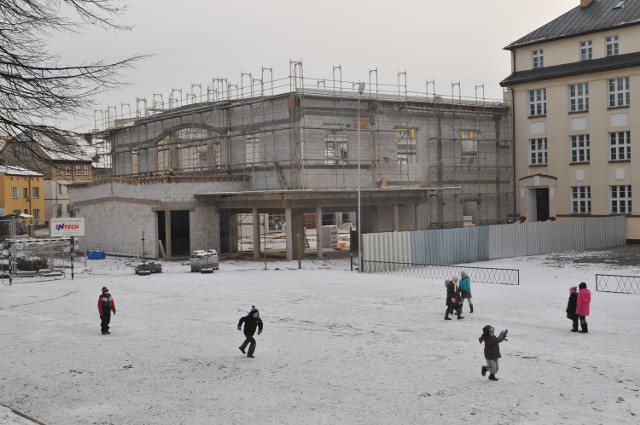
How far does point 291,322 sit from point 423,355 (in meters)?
5.63

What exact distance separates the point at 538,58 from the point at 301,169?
64.7 ft

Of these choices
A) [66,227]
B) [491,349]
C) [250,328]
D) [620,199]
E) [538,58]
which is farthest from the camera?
[538,58]

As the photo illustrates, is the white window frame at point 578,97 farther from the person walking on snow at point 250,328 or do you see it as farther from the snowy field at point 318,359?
the person walking on snow at point 250,328

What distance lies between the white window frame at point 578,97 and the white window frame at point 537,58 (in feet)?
9.87

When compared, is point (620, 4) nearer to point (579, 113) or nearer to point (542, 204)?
point (579, 113)

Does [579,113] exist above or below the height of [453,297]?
above

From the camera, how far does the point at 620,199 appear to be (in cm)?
4669

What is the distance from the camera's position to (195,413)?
517 inches

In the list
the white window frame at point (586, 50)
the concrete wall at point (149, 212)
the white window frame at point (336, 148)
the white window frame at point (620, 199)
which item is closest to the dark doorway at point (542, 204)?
the white window frame at point (620, 199)

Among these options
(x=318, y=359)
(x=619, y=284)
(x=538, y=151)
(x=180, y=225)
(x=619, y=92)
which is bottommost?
(x=318, y=359)

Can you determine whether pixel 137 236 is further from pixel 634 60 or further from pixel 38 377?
pixel 634 60

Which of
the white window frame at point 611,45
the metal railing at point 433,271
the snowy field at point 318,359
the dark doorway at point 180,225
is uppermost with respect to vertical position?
the white window frame at point 611,45

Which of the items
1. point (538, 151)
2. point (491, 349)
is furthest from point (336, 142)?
point (491, 349)

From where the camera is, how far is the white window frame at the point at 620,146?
4622cm
